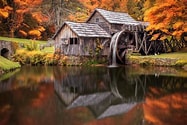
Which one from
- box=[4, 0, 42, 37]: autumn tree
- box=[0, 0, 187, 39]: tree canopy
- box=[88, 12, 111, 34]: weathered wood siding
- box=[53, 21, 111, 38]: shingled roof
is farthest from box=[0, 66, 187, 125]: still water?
box=[4, 0, 42, 37]: autumn tree

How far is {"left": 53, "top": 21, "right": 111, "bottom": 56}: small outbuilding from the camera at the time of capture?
31859 mm

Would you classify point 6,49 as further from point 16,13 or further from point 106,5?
Answer: point 106,5

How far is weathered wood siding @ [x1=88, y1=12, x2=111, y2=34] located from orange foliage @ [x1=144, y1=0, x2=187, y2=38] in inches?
238

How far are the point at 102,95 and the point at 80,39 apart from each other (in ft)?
59.0

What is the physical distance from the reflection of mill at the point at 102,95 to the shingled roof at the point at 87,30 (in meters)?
12.9

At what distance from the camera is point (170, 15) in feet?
89.7

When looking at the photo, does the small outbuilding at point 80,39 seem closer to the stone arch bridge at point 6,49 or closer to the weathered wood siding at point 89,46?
the weathered wood siding at point 89,46

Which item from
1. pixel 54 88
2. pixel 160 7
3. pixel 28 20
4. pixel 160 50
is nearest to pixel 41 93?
pixel 54 88

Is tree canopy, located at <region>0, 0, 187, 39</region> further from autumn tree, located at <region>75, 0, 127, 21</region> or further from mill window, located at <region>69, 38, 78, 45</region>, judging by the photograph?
mill window, located at <region>69, 38, 78, 45</region>

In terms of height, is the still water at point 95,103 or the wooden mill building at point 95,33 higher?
the wooden mill building at point 95,33

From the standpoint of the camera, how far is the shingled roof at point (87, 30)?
1241 inches

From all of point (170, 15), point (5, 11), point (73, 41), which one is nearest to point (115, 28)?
point (73, 41)

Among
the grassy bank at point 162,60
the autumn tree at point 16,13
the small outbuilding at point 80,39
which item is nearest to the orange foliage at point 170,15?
the grassy bank at point 162,60

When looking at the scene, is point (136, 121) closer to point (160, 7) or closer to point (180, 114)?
point (180, 114)
